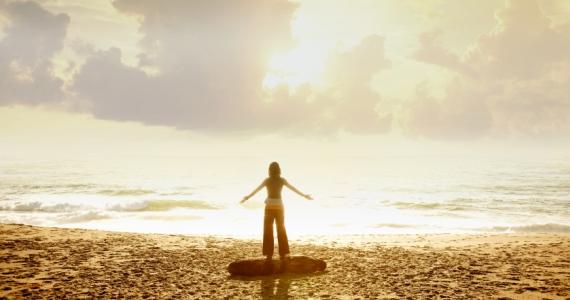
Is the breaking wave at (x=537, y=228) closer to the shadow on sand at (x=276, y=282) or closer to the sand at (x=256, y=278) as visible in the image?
the sand at (x=256, y=278)

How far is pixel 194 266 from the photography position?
37.1 ft

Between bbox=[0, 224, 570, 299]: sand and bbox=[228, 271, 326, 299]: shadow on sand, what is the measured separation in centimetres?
2

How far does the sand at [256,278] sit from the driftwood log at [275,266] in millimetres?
263

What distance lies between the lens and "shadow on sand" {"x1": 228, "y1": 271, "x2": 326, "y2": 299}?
882cm

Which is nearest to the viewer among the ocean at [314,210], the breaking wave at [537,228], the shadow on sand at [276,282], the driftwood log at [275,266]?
the shadow on sand at [276,282]

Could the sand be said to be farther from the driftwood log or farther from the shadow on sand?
the driftwood log

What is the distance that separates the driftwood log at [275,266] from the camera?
34.3 feet

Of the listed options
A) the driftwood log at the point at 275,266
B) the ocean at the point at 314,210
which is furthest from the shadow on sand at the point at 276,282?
the ocean at the point at 314,210

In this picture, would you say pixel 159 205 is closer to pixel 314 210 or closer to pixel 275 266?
pixel 314 210

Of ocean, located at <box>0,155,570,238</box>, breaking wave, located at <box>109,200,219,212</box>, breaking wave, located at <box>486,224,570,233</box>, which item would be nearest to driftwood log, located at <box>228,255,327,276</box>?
ocean, located at <box>0,155,570,238</box>

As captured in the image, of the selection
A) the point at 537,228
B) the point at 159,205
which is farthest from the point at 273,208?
the point at 159,205

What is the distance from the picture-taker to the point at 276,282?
32.0 feet

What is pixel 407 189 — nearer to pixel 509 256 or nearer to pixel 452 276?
pixel 509 256

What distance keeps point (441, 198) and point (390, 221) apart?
16321 millimetres
